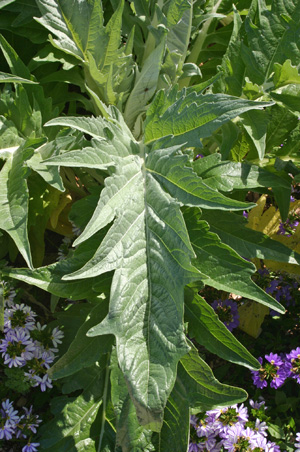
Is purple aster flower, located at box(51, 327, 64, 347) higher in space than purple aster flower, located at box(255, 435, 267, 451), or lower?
higher

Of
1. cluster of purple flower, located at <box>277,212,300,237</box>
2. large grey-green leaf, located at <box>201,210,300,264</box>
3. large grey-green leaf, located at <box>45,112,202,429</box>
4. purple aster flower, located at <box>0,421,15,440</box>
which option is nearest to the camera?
large grey-green leaf, located at <box>45,112,202,429</box>

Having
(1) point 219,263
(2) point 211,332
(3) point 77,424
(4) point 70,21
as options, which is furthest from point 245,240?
(4) point 70,21

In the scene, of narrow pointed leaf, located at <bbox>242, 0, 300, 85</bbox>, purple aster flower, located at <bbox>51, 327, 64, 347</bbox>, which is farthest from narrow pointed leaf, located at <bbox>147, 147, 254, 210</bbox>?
purple aster flower, located at <bbox>51, 327, 64, 347</bbox>

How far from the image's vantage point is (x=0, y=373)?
2180 mm

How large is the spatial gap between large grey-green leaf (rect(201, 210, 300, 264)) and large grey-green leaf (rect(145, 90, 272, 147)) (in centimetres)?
38

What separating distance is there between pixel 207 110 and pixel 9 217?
643 mm

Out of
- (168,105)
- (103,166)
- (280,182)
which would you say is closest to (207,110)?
(168,105)

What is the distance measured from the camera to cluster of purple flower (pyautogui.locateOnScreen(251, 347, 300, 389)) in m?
1.99

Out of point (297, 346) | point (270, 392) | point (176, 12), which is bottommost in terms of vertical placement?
point (270, 392)

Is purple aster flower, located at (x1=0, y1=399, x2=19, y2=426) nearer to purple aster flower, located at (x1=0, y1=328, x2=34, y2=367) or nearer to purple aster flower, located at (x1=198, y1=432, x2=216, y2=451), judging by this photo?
purple aster flower, located at (x1=0, y1=328, x2=34, y2=367)

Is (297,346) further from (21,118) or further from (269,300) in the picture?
(21,118)

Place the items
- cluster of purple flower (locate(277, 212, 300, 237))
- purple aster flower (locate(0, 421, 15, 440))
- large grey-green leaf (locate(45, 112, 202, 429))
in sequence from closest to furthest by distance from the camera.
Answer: large grey-green leaf (locate(45, 112, 202, 429))
purple aster flower (locate(0, 421, 15, 440))
cluster of purple flower (locate(277, 212, 300, 237))

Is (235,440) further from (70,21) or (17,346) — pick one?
(70,21)

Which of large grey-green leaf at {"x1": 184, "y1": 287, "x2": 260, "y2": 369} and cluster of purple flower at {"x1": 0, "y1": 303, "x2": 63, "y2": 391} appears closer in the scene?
large grey-green leaf at {"x1": 184, "y1": 287, "x2": 260, "y2": 369}
